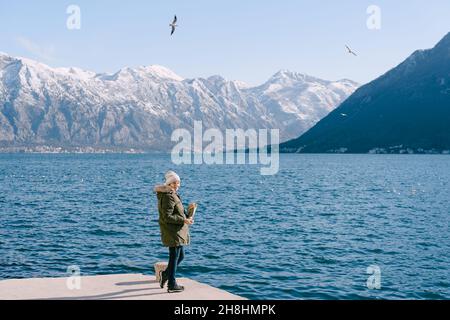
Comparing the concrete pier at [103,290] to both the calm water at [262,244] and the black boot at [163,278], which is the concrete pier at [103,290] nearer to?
the black boot at [163,278]

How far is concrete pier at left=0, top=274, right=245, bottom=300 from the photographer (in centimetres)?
1469

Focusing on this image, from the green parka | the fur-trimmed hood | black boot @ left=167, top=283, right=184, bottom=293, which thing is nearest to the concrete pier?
black boot @ left=167, top=283, right=184, bottom=293

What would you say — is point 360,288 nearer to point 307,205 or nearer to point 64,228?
point 64,228

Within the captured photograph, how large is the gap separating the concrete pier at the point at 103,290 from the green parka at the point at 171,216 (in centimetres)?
153

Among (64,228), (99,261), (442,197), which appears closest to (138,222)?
(64,228)

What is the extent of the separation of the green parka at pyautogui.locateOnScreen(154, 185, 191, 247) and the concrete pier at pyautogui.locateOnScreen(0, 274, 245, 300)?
5.02 ft

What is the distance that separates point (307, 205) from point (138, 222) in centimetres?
2638

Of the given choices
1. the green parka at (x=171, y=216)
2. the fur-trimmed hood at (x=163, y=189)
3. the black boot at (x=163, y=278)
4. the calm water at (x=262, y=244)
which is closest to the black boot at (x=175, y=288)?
the black boot at (x=163, y=278)

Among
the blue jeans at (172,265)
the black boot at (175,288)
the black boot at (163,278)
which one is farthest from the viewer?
the black boot at (163,278)

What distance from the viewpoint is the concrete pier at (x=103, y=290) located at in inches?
578

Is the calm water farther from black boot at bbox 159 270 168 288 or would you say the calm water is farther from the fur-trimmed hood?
the fur-trimmed hood

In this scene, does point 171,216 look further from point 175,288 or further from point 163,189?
point 175,288

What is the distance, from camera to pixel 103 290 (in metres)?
Answer: 15.6

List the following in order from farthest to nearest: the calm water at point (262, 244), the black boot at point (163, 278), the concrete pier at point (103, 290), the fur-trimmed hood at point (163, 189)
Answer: the calm water at point (262, 244) < the black boot at point (163, 278) < the concrete pier at point (103, 290) < the fur-trimmed hood at point (163, 189)
